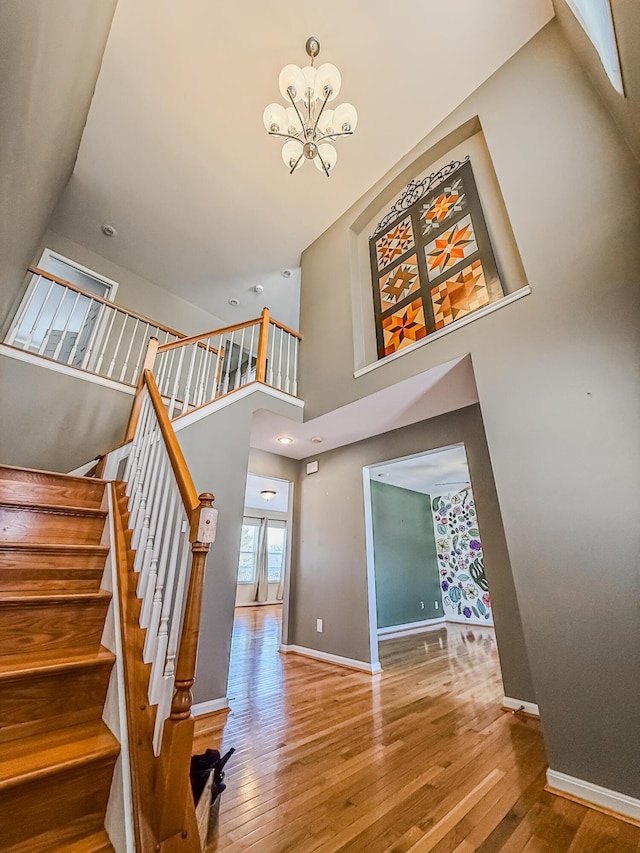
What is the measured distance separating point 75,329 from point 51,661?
4103 millimetres

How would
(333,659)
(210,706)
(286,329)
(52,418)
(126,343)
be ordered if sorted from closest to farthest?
(210,706)
(52,418)
(333,659)
(286,329)
(126,343)

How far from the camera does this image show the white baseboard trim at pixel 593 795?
1.46m

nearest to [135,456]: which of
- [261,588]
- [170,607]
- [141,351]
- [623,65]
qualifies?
[170,607]

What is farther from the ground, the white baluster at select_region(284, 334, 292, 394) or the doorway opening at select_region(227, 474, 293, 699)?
the white baluster at select_region(284, 334, 292, 394)

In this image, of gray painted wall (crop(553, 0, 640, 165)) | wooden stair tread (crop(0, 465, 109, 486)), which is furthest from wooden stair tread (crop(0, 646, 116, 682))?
gray painted wall (crop(553, 0, 640, 165))

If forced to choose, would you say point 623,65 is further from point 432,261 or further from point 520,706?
point 520,706

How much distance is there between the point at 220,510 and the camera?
279cm

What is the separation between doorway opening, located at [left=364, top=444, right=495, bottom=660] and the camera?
563 centimetres

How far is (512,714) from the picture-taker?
98.1 inches

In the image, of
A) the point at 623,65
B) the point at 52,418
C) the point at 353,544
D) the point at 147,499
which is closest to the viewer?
the point at 147,499

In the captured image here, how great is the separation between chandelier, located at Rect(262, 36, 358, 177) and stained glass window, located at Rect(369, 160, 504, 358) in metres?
1.26

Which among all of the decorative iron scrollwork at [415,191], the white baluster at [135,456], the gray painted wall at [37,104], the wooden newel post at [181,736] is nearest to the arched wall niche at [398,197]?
the decorative iron scrollwork at [415,191]

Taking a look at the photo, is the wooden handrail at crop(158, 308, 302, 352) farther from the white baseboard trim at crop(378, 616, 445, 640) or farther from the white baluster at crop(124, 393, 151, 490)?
the white baseboard trim at crop(378, 616, 445, 640)

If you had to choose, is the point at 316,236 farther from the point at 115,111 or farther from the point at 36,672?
the point at 36,672
